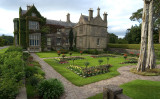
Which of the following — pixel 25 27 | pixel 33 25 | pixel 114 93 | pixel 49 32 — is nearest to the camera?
pixel 114 93

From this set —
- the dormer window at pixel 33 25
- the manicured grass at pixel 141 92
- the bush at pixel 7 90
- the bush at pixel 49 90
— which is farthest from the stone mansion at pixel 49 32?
the bush at pixel 7 90

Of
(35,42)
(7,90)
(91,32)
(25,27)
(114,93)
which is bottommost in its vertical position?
(114,93)

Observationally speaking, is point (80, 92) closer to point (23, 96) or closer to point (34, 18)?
point (23, 96)

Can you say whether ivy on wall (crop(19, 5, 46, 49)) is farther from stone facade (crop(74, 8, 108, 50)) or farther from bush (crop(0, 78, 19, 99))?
bush (crop(0, 78, 19, 99))

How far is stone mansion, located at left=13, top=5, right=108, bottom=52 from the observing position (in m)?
29.1

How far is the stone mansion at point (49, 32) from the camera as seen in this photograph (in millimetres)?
29125

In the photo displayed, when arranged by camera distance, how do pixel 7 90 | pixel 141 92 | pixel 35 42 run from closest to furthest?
pixel 7 90
pixel 141 92
pixel 35 42

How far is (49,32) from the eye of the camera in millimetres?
33656

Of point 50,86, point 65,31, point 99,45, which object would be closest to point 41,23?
point 65,31

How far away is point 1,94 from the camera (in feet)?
11.9

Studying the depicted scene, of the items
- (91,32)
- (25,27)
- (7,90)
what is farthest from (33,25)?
(7,90)

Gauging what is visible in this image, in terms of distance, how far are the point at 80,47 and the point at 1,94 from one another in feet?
96.3

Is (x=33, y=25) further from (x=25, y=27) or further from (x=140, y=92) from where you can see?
(x=140, y=92)

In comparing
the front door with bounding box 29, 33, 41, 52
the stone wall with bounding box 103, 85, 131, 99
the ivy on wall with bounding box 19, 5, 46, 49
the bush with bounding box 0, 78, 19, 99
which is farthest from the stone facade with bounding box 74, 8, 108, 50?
the bush with bounding box 0, 78, 19, 99
